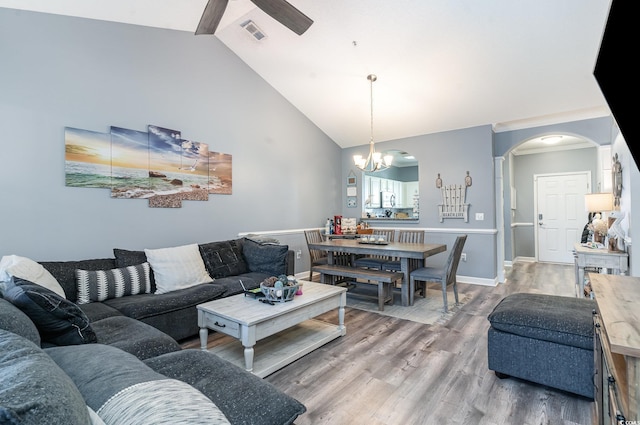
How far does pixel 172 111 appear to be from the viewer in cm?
376

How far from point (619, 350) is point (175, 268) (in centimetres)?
323

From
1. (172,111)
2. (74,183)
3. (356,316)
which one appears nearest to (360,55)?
(172,111)

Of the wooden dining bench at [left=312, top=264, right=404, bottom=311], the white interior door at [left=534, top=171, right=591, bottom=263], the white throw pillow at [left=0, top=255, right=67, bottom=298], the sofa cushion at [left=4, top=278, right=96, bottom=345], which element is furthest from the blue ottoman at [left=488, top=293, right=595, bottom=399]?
the white interior door at [left=534, top=171, right=591, bottom=263]

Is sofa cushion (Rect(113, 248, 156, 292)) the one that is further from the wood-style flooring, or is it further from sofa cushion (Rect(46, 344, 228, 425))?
sofa cushion (Rect(46, 344, 228, 425))

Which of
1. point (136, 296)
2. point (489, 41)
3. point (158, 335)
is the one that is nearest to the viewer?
point (158, 335)

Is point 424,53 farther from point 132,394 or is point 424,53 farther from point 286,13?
point 132,394

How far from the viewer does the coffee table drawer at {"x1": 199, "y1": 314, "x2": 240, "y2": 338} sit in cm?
225

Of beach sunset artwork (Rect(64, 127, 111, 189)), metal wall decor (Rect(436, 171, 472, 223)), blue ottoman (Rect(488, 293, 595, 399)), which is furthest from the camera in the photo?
metal wall decor (Rect(436, 171, 472, 223))

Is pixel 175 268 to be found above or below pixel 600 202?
below

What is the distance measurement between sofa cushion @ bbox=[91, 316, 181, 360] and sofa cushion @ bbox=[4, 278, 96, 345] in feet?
0.67

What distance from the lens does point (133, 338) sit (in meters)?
1.87

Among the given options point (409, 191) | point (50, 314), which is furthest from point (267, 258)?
point (409, 191)

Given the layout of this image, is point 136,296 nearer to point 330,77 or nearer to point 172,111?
point 172,111

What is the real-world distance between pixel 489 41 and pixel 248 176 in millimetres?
3447
